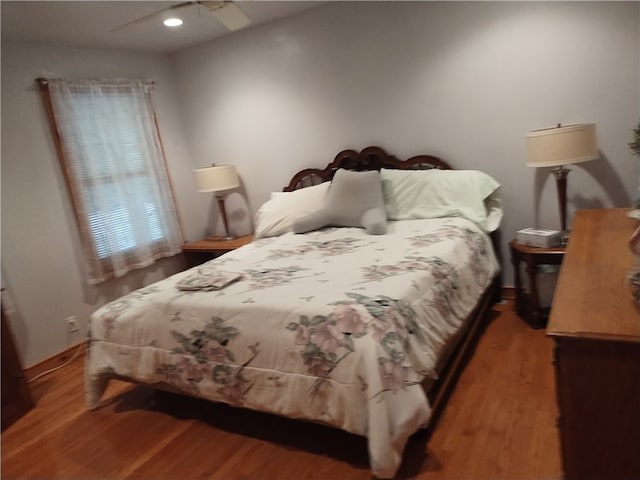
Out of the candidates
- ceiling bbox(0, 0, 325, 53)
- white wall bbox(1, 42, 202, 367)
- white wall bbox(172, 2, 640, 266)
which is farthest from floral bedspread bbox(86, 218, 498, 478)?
ceiling bbox(0, 0, 325, 53)

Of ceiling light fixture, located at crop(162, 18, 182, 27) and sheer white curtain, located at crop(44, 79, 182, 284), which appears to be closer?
ceiling light fixture, located at crop(162, 18, 182, 27)

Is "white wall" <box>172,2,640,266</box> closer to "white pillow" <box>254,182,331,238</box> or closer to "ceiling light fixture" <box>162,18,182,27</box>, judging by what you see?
"white pillow" <box>254,182,331,238</box>

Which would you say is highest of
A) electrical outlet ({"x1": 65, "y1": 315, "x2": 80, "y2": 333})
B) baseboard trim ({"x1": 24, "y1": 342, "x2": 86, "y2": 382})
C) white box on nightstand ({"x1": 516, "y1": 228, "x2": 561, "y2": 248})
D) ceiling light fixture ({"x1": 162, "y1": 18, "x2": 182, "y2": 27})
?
ceiling light fixture ({"x1": 162, "y1": 18, "x2": 182, "y2": 27})

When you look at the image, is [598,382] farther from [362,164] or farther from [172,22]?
[172,22]

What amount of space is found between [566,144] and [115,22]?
2.99m

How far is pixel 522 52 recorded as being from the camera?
9.89 ft

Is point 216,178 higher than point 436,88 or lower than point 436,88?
lower

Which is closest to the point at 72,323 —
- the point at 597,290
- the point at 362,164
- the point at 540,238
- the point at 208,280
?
the point at 208,280

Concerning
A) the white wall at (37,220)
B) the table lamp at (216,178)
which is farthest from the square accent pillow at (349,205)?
the white wall at (37,220)

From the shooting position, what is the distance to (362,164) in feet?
12.0

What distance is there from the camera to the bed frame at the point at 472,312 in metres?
2.21

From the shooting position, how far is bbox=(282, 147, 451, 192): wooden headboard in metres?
3.46

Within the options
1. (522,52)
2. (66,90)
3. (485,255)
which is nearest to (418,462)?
(485,255)

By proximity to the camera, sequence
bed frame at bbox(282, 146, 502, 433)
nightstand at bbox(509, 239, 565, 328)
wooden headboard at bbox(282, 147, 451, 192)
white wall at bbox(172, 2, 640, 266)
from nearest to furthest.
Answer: bed frame at bbox(282, 146, 502, 433), nightstand at bbox(509, 239, 565, 328), white wall at bbox(172, 2, 640, 266), wooden headboard at bbox(282, 147, 451, 192)
